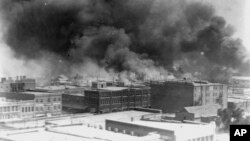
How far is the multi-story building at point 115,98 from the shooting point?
154 ft

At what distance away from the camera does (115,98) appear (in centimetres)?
4884

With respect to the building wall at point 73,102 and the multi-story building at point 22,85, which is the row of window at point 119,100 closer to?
the building wall at point 73,102

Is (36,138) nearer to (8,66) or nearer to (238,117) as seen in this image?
(238,117)

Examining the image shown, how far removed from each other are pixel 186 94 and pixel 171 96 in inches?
85.4

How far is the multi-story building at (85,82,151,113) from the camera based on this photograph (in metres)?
47.0

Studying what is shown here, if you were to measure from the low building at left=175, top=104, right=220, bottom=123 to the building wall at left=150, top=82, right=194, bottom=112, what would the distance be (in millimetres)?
3274

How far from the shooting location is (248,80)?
63.7 meters

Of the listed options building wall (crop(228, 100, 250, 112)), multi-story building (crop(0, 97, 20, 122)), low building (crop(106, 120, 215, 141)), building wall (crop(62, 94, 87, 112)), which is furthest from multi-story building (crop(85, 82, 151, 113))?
low building (crop(106, 120, 215, 141))

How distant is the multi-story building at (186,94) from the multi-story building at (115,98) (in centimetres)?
176

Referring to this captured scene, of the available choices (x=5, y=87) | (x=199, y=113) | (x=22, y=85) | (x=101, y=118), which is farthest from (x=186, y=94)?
(x=5, y=87)

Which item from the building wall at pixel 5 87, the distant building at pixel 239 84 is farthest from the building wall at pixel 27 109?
the distant building at pixel 239 84

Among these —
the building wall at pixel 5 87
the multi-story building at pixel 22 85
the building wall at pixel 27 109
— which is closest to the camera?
the building wall at pixel 27 109

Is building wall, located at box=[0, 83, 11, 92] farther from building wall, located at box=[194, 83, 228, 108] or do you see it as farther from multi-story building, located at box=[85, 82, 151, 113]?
building wall, located at box=[194, 83, 228, 108]

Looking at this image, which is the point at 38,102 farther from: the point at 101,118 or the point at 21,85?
the point at 101,118
